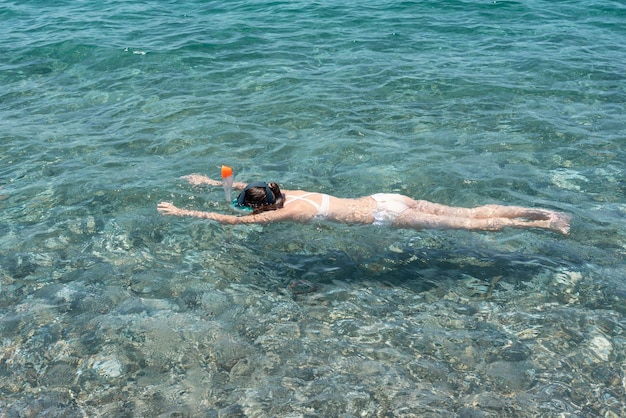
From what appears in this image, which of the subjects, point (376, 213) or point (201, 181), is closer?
point (376, 213)

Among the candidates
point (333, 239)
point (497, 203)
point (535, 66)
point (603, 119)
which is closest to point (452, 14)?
point (535, 66)

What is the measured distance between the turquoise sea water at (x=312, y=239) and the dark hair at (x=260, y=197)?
51 cm

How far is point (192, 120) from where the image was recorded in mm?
10781

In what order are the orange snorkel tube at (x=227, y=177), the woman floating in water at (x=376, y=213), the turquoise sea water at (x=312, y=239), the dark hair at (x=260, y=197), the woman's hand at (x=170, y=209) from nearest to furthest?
the turquoise sea water at (x=312, y=239) → the orange snorkel tube at (x=227, y=177) → the dark hair at (x=260, y=197) → the woman floating in water at (x=376, y=213) → the woman's hand at (x=170, y=209)

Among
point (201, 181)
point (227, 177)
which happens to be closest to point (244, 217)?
point (227, 177)

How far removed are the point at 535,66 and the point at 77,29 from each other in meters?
13.7

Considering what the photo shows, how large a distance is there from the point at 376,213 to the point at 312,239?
3.08ft

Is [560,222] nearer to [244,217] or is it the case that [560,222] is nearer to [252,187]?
[252,187]

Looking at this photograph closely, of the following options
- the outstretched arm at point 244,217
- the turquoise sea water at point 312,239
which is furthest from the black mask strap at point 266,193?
the turquoise sea water at point 312,239

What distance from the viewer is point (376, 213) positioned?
7215 millimetres

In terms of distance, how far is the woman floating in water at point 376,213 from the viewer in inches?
277

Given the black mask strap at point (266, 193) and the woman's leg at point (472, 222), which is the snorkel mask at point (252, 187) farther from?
the woman's leg at point (472, 222)

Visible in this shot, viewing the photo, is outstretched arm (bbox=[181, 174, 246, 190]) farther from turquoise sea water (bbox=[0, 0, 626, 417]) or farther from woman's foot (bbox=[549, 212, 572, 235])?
woman's foot (bbox=[549, 212, 572, 235])

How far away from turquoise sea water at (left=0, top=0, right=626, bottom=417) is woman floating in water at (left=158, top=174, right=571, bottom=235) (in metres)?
0.20
